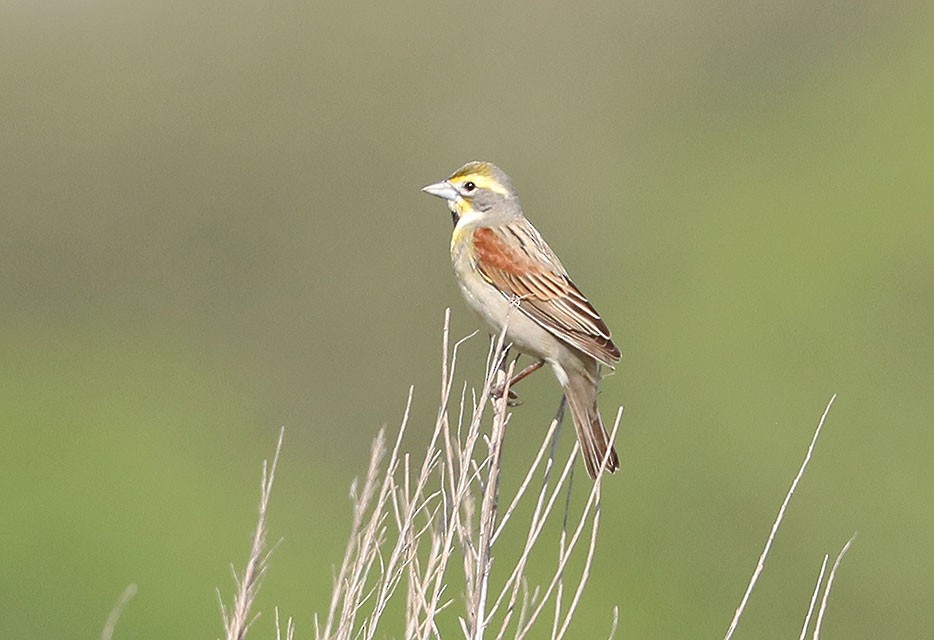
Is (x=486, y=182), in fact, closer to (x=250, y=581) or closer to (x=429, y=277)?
(x=250, y=581)

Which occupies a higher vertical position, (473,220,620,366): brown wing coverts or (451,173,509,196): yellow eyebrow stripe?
(451,173,509,196): yellow eyebrow stripe

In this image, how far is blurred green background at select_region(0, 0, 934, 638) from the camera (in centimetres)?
1347

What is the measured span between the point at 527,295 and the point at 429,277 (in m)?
10.0

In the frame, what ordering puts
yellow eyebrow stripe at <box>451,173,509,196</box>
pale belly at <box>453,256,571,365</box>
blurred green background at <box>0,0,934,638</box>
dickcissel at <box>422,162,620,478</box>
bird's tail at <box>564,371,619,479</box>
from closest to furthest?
bird's tail at <box>564,371,619,479</box> → dickcissel at <box>422,162,620,478</box> → pale belly at <box>453,256,571,365</box> → yellow eyebrow stripe at <box>451,173,509,196</box> → blurred green background at <box>0,0,934,638</box>

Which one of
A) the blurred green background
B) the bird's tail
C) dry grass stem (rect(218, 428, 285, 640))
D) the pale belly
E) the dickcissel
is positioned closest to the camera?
dry grass stem (rect(218, 428, 285, 640))

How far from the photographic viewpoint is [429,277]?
15898 millimetres

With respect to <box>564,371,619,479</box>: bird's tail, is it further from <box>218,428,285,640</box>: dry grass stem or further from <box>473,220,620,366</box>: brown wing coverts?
<box>218,428,285,640</box>: dry grass stem

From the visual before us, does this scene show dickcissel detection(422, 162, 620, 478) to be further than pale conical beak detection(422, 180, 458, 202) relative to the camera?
No

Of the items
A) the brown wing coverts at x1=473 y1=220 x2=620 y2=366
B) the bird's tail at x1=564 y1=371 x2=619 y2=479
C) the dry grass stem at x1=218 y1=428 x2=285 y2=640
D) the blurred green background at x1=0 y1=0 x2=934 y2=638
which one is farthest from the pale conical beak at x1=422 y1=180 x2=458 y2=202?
the blurred green background at x1=0 y1=0 x2=934 y2=638

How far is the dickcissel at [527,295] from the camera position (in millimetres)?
5711

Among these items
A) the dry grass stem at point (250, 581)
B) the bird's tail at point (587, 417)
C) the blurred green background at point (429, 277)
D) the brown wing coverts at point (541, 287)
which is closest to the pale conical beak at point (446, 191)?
the brown wing coverts at point (541, 287)

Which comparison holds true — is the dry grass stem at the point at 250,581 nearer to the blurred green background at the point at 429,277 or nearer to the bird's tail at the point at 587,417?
the bird's tail at the point at 587,417

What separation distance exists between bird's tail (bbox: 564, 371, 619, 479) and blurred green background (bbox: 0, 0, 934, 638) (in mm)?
6993

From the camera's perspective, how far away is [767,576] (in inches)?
512
